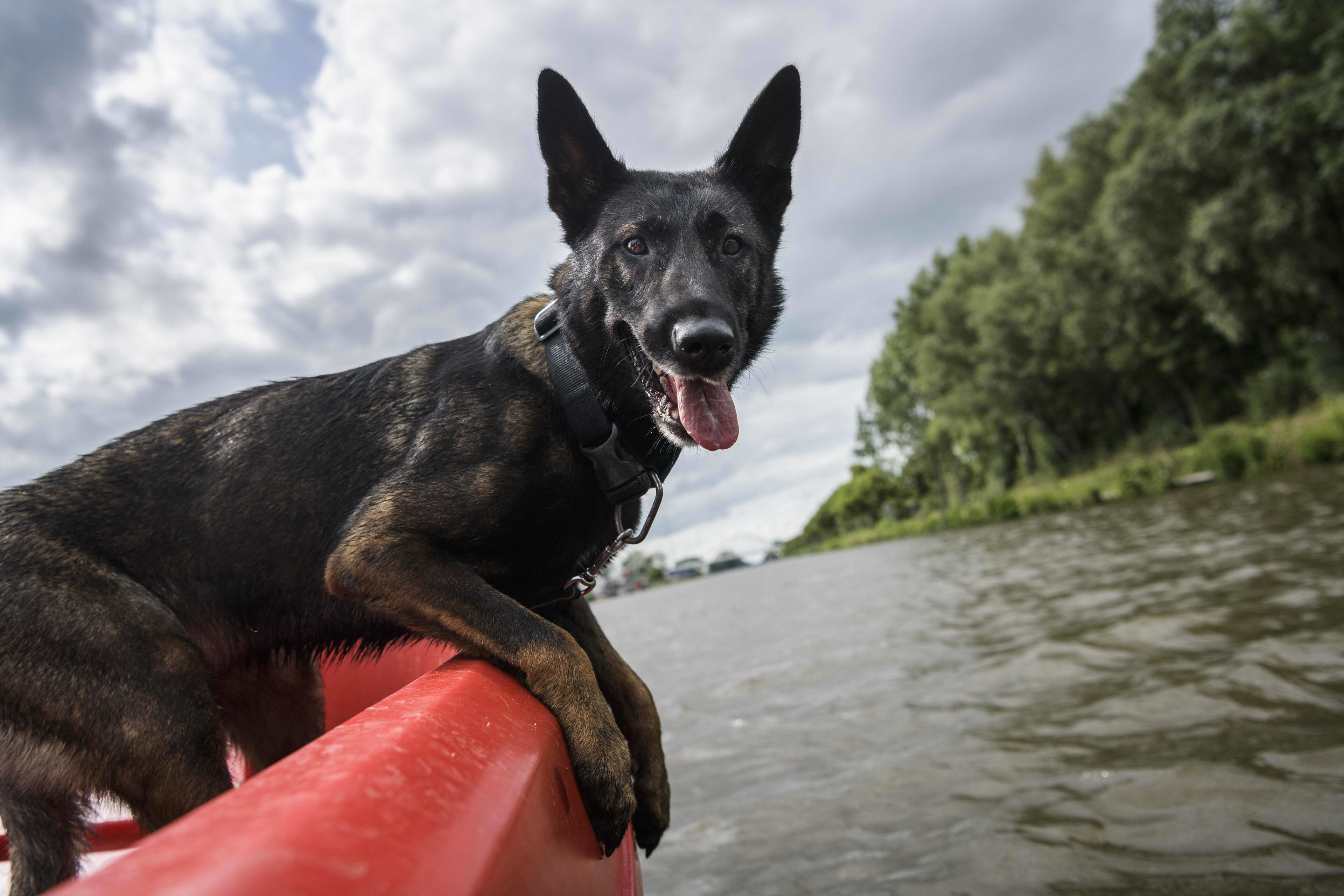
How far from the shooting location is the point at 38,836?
209 cm

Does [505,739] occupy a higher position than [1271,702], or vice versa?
[505,739]

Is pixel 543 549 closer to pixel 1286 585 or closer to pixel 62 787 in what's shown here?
pixel 62 787

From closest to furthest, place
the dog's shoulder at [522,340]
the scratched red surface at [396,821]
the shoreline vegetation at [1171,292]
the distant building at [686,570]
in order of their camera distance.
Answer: the scratched red surface at [396,821] < the dog's shoulder at [522,340] < the shoreline vegetation at [1171,292] < the distant building at [686,570]

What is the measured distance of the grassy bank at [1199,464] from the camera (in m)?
18.4

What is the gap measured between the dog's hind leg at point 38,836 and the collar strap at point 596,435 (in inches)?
69.9

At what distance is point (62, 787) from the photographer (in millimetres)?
1980

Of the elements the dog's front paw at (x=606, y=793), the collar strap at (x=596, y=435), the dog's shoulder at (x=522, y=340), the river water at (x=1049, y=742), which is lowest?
the river water at (x=1049, y=742)

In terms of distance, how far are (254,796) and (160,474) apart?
2065mm

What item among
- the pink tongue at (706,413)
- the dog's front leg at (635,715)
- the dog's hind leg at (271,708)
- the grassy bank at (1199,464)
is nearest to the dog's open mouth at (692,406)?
the pink tongue at (706,413)

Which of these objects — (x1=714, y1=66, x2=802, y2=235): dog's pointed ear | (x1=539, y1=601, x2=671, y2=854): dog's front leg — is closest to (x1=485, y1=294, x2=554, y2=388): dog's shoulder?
(x1=539, y1=601, x2=671, y2=854): dog's front leg

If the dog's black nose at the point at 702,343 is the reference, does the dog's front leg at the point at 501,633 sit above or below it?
below

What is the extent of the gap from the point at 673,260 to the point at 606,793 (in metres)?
1.94

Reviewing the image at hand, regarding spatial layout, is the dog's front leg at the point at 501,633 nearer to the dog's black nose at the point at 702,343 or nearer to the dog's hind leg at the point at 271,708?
the dog's hind leg at the point at 271,708

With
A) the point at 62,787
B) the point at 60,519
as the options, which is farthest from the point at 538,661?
the point at 60,519
